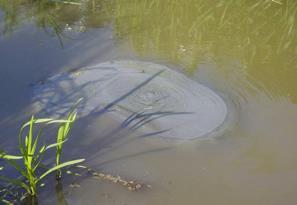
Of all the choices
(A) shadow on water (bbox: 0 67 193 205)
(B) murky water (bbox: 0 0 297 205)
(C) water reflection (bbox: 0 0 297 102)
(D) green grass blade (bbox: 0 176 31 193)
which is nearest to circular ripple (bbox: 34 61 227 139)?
(A) shadow on water (bbox: 0 67 193 205)

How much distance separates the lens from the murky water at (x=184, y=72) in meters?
3.06

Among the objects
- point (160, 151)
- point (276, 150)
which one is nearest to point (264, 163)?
point (276, 150)

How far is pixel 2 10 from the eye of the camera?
5195mm

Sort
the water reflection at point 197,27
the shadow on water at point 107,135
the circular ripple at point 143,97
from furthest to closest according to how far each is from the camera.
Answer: the water reflection at point 197,27
the circular ripple at point 143,97
the shadow on water at point 107,135

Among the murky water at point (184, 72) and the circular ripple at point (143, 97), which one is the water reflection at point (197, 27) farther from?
the circular ripple at point (143, 97)

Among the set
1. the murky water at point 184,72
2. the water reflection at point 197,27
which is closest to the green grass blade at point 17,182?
the murky water at point 184,72

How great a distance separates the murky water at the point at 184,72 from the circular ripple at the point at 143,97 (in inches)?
4.5

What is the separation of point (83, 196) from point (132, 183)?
1.05ft

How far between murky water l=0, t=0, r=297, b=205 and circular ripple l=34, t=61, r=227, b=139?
0.37ft

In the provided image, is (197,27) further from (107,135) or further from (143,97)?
(107,135)

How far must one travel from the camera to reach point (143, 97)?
3859 millimetres

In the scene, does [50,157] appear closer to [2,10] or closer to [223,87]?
[223,87]

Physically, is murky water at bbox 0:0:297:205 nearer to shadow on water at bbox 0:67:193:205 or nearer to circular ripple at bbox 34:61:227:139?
shadow on water at bbox 0:67:193:205

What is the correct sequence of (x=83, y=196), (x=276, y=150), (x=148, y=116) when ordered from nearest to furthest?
(x=83, y=196), (x=276, y=150), (x=148, y=116)
